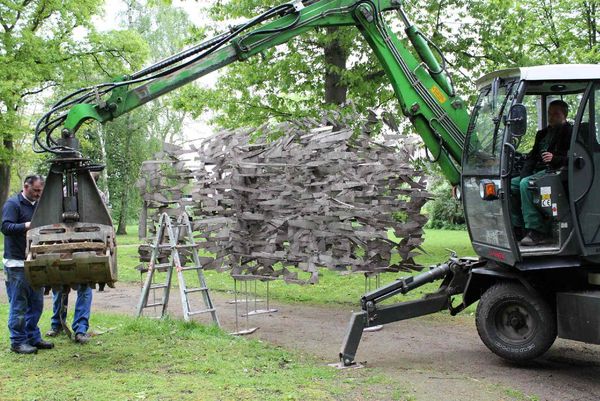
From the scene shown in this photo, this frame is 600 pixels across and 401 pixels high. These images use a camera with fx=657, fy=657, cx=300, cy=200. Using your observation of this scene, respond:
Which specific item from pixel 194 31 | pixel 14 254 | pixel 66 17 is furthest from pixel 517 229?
pixel 66 17

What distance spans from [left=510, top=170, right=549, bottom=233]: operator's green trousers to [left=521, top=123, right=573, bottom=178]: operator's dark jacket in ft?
0.65

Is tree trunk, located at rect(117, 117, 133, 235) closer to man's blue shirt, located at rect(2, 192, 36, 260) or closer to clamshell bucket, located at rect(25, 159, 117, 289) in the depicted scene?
man's blue shirt, located at rect(2, 192, 36, 260)

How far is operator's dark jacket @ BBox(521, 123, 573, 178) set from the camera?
7.12 m

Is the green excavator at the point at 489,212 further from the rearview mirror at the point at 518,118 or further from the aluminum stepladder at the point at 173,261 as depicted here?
the aluminum stepladder at the point at 173,261

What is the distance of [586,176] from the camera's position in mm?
6969

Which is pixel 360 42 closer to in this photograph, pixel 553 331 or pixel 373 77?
pixel 373 77

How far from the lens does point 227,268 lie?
10.0 meters

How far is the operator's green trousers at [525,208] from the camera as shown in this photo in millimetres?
7176

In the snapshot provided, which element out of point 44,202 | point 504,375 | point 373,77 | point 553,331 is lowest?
point 504,375

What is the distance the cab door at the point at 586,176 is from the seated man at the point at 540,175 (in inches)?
6.5

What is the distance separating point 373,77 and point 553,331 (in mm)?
10627

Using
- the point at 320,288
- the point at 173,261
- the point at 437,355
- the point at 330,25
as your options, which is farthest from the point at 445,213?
the point at 437,355

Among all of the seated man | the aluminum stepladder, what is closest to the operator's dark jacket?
the seated man

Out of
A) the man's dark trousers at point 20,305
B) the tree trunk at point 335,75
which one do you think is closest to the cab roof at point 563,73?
the man's dark trousers at point 20,305
